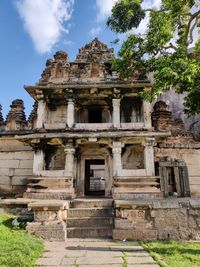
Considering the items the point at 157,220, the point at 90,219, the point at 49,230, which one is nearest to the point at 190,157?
the point at 157,220

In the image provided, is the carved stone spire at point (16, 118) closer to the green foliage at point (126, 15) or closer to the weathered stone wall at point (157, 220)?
the green foliage at point (126, 15)

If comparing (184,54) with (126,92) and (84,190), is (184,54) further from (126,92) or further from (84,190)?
(84,190)

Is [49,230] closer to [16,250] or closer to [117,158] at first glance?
[16,250]

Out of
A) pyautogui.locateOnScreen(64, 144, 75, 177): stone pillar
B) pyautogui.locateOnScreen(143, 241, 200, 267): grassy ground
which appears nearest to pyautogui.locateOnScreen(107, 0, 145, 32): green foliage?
pyautogui.locateOnScreen(64, 144, 75, 177): stone pillar

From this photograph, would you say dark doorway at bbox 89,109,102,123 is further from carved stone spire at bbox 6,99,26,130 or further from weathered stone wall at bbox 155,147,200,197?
carved stone spire at bbox 6,99,26,130

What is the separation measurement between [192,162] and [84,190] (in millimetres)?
6436

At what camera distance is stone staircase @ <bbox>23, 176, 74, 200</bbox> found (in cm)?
1107

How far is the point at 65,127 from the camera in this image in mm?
12516

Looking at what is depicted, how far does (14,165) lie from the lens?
1441cm

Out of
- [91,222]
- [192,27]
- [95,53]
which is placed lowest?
[91,222]

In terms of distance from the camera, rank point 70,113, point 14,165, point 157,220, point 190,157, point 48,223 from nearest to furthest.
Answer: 1. point 48,223
2. point 157,220
3. point 70,113
4. point 190,157
5. point 14,165

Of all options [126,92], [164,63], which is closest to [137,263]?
[164,63]

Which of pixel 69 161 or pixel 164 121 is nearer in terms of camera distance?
pixel 69 161

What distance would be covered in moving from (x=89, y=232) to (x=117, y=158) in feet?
14.7
